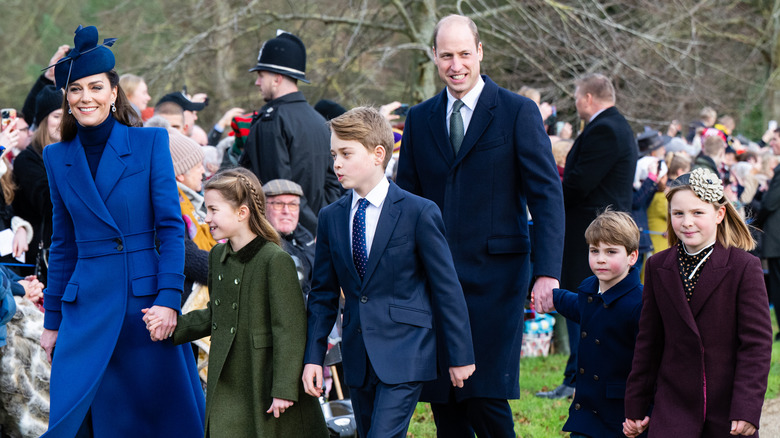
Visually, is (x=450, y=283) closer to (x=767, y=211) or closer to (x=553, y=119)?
(x=553, y=119)

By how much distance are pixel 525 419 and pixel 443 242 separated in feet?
10.1

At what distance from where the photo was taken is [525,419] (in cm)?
670

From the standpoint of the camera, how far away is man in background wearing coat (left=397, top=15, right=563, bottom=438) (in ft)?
14.2

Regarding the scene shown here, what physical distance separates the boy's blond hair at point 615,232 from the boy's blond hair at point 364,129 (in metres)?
1.21

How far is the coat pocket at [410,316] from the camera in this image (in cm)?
394

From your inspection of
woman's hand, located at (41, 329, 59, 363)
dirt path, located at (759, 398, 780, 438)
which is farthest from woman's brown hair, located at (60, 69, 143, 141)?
dirt path, located at (759, 398, 780, 438)

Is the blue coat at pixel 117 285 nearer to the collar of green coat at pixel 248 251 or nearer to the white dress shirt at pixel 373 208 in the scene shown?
the collar of green coat at pixel 248 251

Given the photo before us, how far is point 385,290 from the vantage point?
398 centimetres

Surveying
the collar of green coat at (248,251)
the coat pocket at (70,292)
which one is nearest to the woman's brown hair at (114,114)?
the coat pocket at (70,292)

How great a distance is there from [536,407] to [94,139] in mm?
4009

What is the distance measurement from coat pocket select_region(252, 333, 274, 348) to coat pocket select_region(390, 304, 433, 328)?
635mm

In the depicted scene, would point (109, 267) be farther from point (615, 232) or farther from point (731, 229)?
point (731, 229)

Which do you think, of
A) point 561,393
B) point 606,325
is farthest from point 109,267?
point 561,393

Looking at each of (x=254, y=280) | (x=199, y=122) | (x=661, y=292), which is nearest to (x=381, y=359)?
(x=254, y=280)
